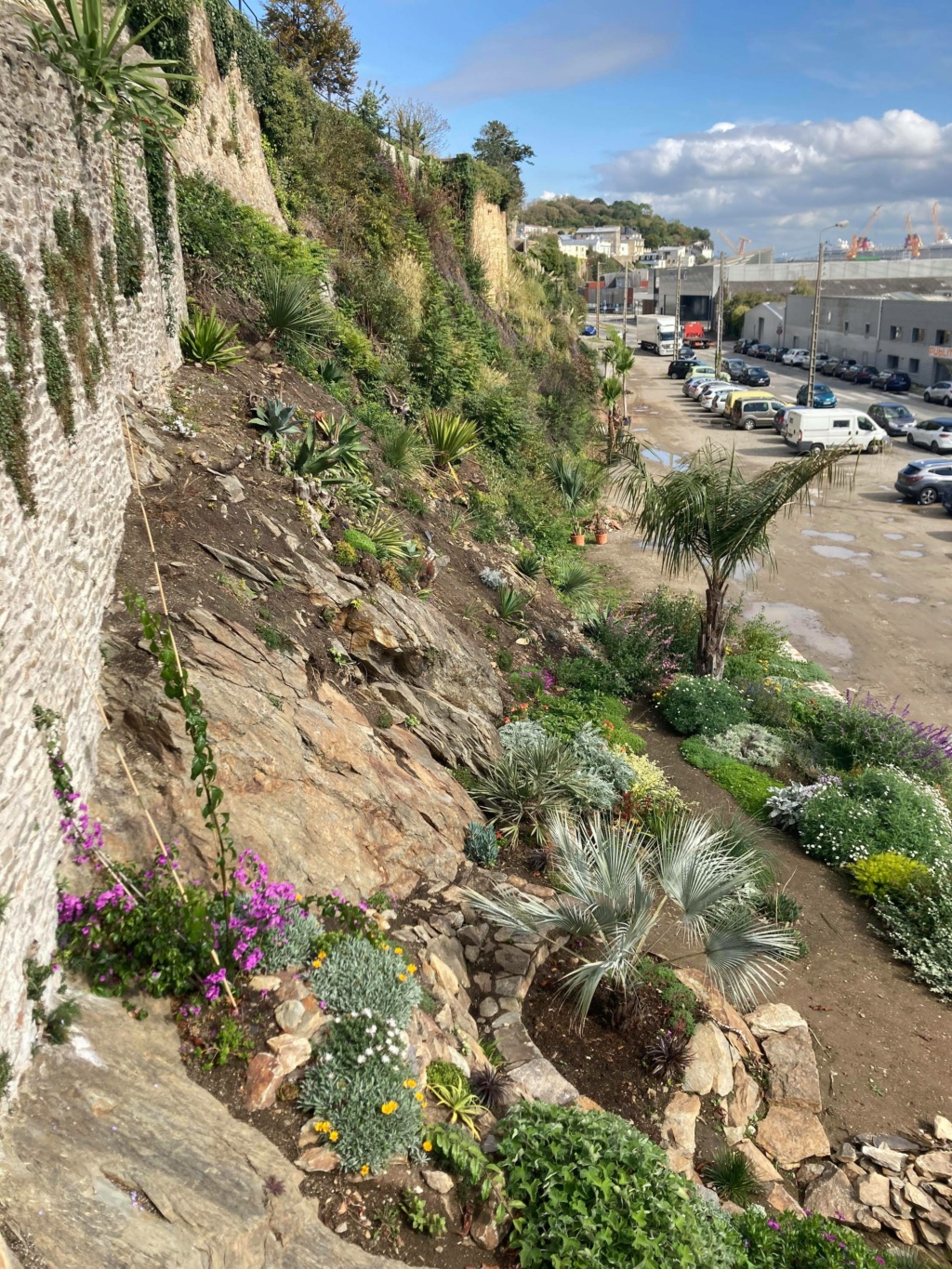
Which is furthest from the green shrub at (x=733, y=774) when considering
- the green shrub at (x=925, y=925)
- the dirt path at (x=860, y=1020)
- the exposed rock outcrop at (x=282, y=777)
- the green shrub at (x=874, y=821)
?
the exposed rock outcrop at (x=282, y=777)

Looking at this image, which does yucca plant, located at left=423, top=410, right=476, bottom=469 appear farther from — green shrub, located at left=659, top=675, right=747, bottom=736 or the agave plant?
green shrub, located at left=659, top=675, right=747, bottom=736

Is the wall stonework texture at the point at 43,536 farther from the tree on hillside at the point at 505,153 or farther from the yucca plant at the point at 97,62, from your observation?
the tree on hillside at the point at 505,153

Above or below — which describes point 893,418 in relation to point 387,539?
above

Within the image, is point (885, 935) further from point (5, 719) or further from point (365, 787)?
point (5, 719)

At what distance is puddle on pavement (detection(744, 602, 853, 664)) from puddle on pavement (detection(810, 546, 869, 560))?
3.59 m

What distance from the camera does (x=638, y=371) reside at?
54.9m

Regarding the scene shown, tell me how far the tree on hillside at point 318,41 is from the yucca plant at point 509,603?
1881 cm

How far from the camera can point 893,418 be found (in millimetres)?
32781

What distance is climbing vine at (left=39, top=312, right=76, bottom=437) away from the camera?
5.89 meters

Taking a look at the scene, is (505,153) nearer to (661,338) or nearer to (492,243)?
(492,243)

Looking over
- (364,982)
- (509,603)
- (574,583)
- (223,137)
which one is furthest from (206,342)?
(364,982)

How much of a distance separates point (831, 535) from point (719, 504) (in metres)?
11.4

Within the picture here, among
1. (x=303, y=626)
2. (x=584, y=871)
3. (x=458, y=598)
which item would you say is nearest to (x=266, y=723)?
(x=303, y=626)

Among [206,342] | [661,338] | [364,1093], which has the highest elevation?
[661,338]
